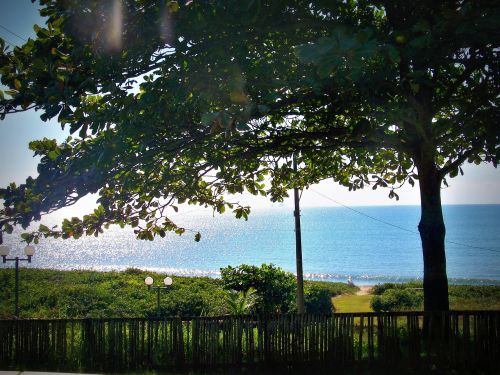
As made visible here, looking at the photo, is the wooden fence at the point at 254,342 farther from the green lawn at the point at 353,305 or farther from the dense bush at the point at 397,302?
the green lawn at the point at 353,305

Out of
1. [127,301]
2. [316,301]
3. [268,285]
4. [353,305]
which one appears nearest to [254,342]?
[268,285]

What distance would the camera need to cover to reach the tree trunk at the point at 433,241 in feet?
32.8

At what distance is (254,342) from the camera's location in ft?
32.2

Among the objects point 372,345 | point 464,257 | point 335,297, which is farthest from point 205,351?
point 464,257

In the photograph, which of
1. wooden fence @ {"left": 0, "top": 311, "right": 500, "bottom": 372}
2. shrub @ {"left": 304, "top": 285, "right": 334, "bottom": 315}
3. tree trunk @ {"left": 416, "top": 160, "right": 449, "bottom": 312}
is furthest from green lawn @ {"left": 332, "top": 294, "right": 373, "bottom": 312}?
wooden fence @ {"left": 0, "top": 311, "right": 500, "bottom": 372}

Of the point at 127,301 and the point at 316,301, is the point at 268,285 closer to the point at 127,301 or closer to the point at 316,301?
the point at 316,301

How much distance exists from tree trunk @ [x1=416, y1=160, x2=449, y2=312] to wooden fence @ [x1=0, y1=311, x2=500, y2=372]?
0.71 m

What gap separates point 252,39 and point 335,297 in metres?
34.5

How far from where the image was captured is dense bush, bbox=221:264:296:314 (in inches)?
853

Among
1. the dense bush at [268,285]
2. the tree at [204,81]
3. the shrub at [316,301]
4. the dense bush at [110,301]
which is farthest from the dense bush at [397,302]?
the tree at [204,81]

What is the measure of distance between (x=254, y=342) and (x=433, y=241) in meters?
4.30

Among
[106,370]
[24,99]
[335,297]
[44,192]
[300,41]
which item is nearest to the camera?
[24,99]

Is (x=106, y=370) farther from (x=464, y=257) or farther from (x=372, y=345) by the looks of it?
(x=464, y=257)

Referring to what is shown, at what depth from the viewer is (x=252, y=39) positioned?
7.87 m
